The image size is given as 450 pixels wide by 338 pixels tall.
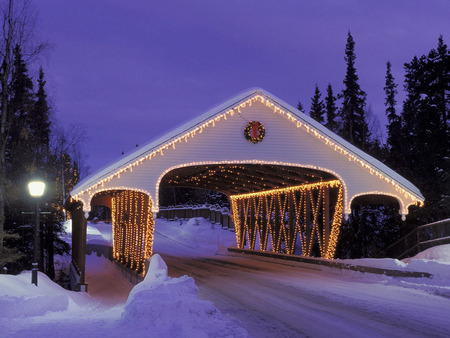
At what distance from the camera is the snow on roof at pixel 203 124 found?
56.4ft

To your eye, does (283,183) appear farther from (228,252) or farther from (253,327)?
(253,327)

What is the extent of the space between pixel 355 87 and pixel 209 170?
22009 mm

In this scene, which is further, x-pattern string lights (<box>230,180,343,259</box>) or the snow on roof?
x-pattern string lights (<box>230,180,343,259</box>)

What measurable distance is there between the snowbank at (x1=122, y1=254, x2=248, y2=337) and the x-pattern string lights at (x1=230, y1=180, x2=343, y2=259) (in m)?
12.5

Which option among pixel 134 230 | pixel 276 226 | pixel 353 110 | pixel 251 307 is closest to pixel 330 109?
pixel 353 110

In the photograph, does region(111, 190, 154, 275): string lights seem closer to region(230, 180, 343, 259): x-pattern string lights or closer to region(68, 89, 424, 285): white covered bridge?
region(68, 89, 424, 285): white covered bridge

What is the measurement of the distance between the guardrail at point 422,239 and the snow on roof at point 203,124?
1.40m

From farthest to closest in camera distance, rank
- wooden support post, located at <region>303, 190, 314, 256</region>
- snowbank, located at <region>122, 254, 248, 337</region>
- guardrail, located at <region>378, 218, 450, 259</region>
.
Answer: wooden support post, located at <region>303, 190, 314, 256</region>
guardrail, located at <region>378, 218, 450, 259</region>
snowbank, located at <region>122, 254, 248, 337</region>

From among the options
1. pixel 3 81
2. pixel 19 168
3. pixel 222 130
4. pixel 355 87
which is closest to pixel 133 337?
pixel 222 130

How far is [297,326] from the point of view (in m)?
9.25

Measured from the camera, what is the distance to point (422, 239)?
818 inches

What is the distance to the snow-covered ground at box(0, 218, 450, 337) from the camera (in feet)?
26.4

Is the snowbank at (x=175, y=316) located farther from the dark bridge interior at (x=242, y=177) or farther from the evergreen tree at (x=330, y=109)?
the evergreen tree at (x=330, y=109)

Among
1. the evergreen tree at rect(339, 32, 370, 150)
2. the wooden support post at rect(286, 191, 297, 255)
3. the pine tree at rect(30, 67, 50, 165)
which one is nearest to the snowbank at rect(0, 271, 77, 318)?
the wooden support post at rect(286, 191, 297, 255)
